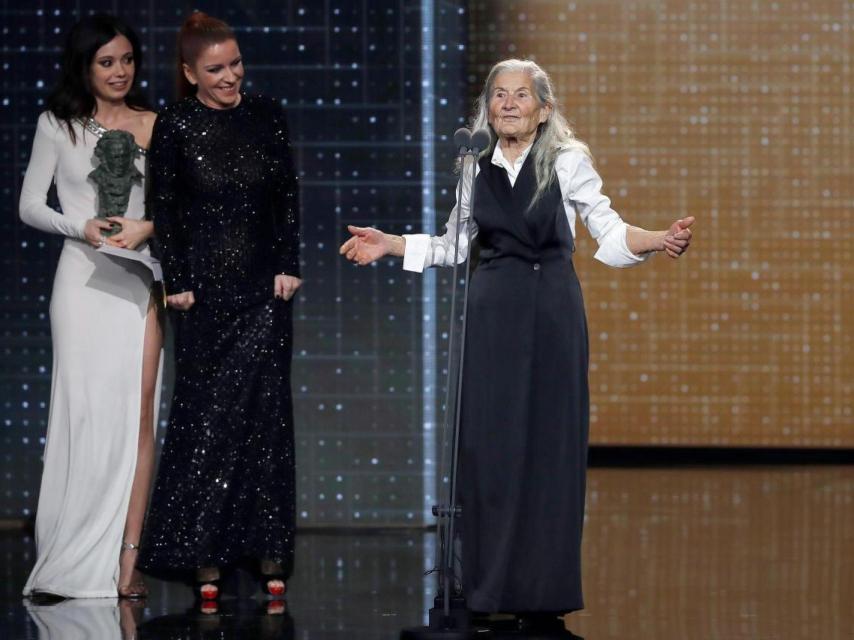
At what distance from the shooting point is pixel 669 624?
3799mm

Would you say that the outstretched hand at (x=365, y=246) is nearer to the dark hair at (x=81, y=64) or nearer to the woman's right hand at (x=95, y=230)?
the woman's right hand at (x=95, y=230)

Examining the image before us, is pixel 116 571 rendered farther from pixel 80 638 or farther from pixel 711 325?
pixel 711 325

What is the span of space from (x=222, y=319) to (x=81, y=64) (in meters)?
0.87

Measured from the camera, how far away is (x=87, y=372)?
4.32 meters

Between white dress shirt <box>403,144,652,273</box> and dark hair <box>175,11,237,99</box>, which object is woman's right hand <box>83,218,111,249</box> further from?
white dress shirt <box>403,144,652,273</box>

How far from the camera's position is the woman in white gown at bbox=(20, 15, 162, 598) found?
428cm

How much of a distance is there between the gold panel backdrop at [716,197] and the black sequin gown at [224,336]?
13.6 ft

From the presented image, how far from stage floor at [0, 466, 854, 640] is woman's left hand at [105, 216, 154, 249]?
0.99m

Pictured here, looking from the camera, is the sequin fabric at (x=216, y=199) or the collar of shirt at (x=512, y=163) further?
the sequin fabric at (x=216, y=199)

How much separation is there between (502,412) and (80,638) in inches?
46.2

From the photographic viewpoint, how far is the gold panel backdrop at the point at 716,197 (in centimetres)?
798

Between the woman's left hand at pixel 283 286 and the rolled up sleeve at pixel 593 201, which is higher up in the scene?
the rolled up sleeve at pixel 593 201

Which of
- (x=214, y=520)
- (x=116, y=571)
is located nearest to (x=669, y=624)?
(x=214, y=520)

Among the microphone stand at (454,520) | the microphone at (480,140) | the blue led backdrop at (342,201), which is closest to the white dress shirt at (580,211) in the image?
the microphone stand at (454,520)
